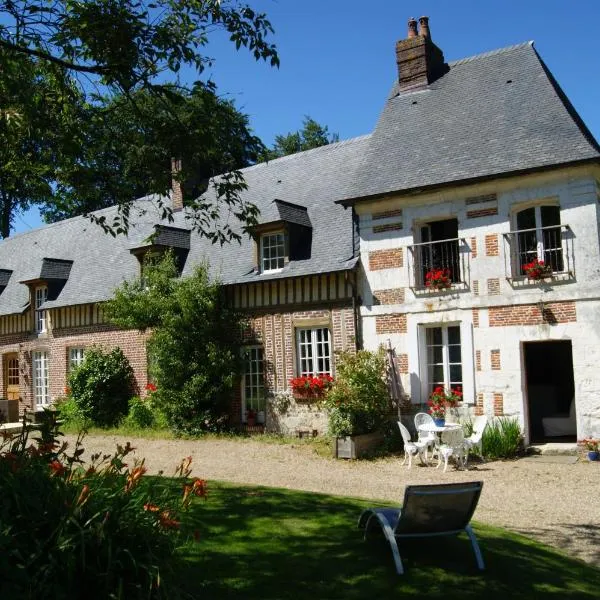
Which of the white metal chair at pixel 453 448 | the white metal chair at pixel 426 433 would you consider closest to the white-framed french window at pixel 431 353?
the white metal chair at pixel 426 433

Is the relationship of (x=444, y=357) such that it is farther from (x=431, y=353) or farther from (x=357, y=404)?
(x=357, y=404)

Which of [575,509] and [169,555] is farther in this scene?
[575,509]

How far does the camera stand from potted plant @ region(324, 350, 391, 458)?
11.6 metres

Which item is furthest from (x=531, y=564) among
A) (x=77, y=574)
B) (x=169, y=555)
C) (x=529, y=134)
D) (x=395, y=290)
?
(x=529, y=134)

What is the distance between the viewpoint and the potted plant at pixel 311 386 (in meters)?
13.4

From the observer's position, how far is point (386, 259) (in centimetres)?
1289

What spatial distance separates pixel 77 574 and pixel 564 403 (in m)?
12.2

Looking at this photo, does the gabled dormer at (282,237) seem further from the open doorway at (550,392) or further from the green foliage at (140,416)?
the open doorway at (550,392)

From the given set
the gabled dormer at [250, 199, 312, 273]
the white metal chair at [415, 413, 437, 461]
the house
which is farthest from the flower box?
the gabled dormer at [250, 199, 312, 273]

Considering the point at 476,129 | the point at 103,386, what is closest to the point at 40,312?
the point at 103,386

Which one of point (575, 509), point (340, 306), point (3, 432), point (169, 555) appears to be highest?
point (340, 306)

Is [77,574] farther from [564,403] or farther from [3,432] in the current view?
[564,403]

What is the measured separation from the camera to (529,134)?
12.1 metres

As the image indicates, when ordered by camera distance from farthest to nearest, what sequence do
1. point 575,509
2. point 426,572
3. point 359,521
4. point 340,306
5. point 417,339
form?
point 340,306 < point 417,339 < point 575,509 < point 359,521 < point 426,572
